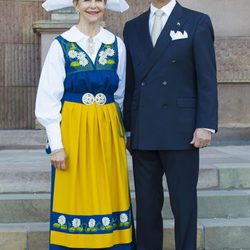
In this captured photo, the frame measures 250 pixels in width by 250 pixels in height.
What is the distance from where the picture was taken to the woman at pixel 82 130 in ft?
10.5

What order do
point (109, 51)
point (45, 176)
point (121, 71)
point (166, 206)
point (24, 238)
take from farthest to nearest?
point (45, 176) → point (166, 206) → point (24, 238) → point (121, 71) → point (109, 51)

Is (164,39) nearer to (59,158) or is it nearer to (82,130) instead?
(82,130)

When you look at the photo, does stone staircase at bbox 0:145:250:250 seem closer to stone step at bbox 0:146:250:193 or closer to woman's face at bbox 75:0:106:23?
stone step at bbox 0:146:250:193

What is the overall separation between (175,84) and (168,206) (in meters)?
1.47

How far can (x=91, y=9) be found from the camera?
316cm

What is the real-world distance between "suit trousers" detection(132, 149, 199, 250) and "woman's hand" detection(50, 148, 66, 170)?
467 mm

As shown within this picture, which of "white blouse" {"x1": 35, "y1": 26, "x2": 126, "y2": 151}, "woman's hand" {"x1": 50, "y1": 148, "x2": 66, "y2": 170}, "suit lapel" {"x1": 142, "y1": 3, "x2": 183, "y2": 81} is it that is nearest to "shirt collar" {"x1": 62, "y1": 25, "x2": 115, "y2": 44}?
"white blouse" {"x1": 35, "y1": 26, "x2": 126, "y2": 151}

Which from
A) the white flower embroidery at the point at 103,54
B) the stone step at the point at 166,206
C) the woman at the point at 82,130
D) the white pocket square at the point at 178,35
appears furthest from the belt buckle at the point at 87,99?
the stone step at the point at 166,206

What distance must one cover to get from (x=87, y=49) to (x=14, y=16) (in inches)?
163

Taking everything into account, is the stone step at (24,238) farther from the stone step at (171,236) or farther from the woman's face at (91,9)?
the woman's face at (91,9)

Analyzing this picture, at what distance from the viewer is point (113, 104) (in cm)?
333

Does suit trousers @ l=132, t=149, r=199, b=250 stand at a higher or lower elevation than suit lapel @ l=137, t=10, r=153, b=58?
lower

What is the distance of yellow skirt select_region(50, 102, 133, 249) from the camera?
3197 mm

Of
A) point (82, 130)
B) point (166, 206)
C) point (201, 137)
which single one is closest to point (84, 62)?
point (82, 130)
